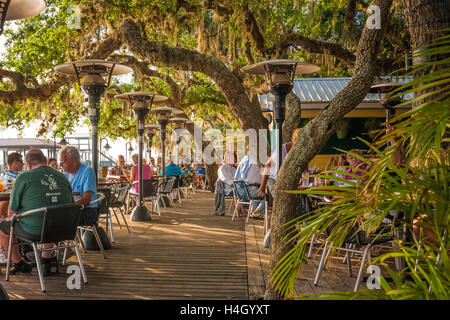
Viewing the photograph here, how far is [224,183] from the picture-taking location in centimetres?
909

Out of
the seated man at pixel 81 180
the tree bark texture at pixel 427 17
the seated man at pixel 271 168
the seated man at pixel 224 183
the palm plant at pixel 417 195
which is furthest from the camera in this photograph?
the seated man at pixel 224 183

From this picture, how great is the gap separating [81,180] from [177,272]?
1780 mm

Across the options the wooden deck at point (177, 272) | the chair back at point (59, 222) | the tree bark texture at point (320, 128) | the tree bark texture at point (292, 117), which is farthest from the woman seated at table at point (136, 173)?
the tree bark texture at point (320, 128)

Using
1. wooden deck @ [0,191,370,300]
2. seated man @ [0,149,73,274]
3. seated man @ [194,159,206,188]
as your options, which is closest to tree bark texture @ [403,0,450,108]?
wooden deck @ [0,191,370,300]

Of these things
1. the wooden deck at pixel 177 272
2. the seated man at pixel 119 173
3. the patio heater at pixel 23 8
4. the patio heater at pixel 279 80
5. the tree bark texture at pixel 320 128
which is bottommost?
the wooden deck at pixel 177 272

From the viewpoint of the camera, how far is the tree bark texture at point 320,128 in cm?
281

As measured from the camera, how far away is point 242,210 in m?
9.30

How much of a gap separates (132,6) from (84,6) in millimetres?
1074

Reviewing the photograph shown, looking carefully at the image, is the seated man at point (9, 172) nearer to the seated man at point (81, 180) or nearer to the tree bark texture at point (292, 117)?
the seated man at point (81, 180)

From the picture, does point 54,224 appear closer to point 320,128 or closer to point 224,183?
point 320,128

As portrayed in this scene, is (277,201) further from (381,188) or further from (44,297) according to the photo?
(44,297)

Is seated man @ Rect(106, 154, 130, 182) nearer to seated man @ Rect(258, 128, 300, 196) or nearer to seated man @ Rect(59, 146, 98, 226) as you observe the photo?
seated man @ Rect(258, 128, 300, 196)

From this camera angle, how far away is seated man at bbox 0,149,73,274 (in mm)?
4012

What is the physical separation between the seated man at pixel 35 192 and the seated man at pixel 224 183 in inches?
195
